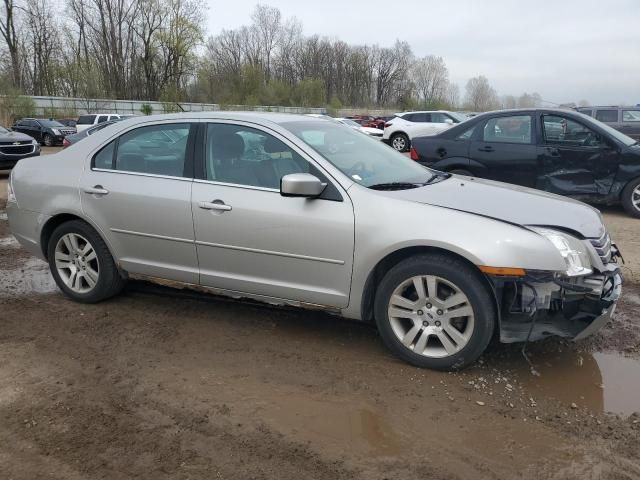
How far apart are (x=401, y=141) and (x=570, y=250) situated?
19619 millimetres

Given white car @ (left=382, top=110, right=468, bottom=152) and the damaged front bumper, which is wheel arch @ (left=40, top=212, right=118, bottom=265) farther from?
white car @ (left=382, top=110, right=468, bottom=152)

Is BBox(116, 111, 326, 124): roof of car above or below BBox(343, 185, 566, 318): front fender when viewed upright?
above

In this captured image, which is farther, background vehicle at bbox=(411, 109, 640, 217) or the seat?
background vehicle at bbox=(411, 109, 640, 217)

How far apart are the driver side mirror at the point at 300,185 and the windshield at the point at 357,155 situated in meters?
0.30

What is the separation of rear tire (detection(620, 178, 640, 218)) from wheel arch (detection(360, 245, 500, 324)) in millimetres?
6007

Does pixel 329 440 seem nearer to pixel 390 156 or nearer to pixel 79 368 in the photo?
pixel 79 368

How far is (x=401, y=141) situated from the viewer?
22.5 metres

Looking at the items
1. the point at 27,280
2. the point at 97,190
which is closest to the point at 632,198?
the point at 97,190

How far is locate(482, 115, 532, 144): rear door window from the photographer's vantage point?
8.23 meters

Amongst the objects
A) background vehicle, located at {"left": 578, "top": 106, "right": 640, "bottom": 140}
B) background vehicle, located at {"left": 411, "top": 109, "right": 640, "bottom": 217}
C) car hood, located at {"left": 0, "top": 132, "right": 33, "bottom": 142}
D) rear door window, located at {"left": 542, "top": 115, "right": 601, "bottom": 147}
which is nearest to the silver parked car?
background vehicle, located at {"left": 411, "top": 109, "right": 640, "bottom": 217}

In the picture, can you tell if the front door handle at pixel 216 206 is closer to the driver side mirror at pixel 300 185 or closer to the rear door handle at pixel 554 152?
the driver side mirror at pixel 300 185

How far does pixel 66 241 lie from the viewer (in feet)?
15.7

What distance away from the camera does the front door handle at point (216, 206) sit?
395 cm

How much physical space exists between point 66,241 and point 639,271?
5593 mm
